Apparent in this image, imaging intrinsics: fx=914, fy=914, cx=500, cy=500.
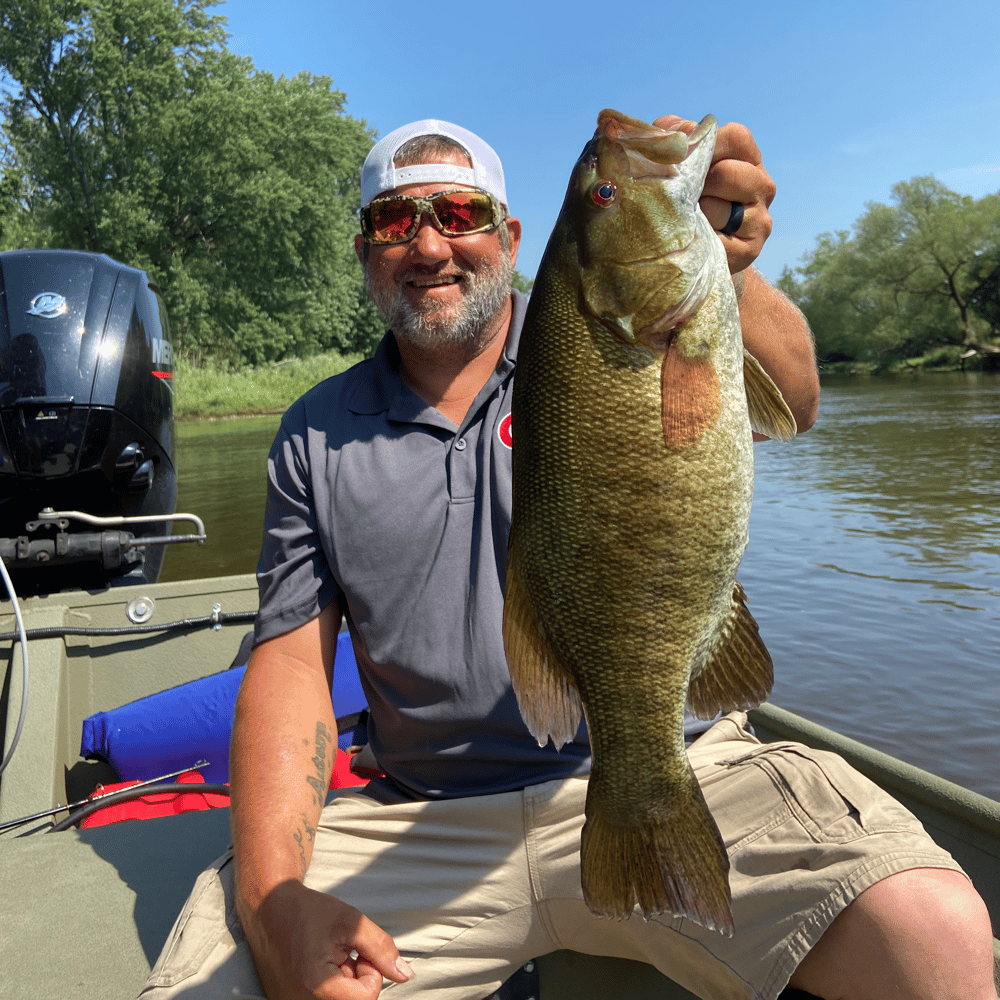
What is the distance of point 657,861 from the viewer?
1515 mm

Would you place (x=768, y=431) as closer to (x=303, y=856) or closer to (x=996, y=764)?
(x=303, y=856)

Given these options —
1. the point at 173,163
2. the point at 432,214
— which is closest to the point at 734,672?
the point at 432,214

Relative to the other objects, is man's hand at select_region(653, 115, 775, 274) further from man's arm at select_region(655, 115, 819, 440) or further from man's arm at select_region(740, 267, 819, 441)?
man's arm at select_region(740, 267, 819, 441)

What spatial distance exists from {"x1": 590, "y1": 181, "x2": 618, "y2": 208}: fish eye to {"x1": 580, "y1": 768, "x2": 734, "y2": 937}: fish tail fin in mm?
980

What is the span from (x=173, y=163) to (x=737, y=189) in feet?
108

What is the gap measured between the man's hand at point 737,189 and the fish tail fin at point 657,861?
38.1 inches

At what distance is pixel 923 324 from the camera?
150ft

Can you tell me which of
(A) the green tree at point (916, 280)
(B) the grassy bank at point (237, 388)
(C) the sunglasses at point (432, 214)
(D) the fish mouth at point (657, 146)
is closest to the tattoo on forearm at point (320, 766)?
(C) the sunglasses at point (432, 214)

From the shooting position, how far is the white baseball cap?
2527 millimetres

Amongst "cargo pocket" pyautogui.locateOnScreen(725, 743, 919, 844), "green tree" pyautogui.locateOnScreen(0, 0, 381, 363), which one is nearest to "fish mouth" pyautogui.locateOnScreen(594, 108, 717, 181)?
"cargo pocket" pyautogui.locateOnScreen(725, 743, 919, 844)

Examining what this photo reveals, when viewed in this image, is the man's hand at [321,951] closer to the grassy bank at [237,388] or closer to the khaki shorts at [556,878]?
the khaki shorts at [556,878]

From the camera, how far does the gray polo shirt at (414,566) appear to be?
204 centimetres

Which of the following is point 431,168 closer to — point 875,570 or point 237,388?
point 875,570

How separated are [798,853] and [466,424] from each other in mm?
1216
